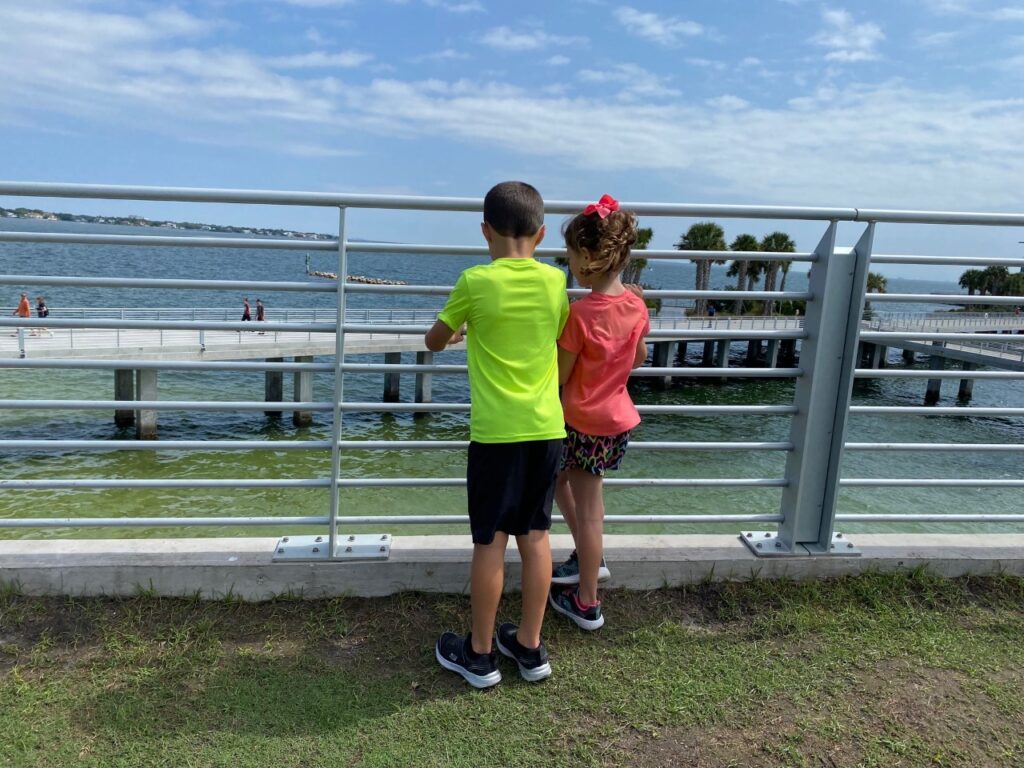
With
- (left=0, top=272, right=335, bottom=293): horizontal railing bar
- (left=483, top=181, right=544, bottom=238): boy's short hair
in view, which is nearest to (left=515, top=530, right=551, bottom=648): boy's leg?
(left=483, top=181, right=544, bottom=238): boy's short hair

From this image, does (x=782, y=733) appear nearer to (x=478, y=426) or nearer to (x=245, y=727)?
(x=478, y=426)

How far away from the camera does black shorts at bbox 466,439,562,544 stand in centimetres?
246

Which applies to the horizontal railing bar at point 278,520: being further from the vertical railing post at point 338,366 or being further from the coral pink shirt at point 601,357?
the coral pink shirt at point 601,357

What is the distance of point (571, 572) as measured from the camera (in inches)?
125

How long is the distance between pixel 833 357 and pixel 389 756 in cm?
242

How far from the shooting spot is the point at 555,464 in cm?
254

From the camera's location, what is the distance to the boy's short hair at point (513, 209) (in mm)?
2469

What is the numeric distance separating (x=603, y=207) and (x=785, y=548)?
6.06 ft

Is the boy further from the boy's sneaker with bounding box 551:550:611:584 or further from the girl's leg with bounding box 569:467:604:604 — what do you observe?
the boy's sneaker with bounding box 551:550:611:584

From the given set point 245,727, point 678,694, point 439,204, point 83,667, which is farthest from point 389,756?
point 439,204

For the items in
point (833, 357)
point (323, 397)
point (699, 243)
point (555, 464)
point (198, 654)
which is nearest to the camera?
point (555, 464)

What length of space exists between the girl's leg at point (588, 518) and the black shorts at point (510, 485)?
1.02ft

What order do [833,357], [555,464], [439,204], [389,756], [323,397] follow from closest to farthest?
1. [389,756]
2. [555,464]
3. [439,204]
4. [833,357]
5. [323,397]

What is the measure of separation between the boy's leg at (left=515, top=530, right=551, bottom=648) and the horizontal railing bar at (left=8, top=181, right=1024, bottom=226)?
1.29 meters
